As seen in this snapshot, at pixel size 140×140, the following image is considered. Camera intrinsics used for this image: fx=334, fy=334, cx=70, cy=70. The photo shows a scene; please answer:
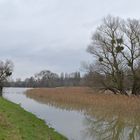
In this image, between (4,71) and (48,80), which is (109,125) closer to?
(4,71)

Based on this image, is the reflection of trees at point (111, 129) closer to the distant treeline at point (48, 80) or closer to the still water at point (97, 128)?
the still water at point (97, 128)

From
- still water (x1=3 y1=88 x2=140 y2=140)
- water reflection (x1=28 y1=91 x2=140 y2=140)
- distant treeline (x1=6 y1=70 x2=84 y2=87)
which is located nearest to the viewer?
still water (x1=3 y1=88 x2=140 y2=140)

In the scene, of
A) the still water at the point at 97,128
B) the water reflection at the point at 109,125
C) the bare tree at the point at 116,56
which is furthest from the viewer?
the bare tree at the point at 116,56

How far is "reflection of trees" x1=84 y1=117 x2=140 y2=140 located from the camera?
15367 mm

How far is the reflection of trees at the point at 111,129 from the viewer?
15367mm

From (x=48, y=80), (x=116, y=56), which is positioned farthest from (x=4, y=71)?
(x=48, y=80)

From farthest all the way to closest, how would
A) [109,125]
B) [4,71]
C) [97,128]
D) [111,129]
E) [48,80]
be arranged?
[48,80] → [4,71] → [109,125] → [97,128] → [111,129]

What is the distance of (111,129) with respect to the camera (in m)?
17.4

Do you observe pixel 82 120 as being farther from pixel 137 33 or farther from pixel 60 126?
pixel 137 33

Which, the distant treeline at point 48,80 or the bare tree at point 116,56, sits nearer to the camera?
the bare tree at point 116,56

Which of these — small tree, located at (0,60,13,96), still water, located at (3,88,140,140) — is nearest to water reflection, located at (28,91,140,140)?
still water, located at (3,88,140,140)

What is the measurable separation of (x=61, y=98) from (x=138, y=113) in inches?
573

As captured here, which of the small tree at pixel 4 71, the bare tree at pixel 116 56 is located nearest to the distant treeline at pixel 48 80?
the small tree at pixel 4 71

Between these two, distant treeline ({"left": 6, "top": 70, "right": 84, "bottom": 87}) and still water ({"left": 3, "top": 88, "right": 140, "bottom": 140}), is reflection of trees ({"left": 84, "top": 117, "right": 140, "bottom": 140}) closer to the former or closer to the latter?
still water ({"left": 3, "top": 88, "right": 140, "bottom": 140})
